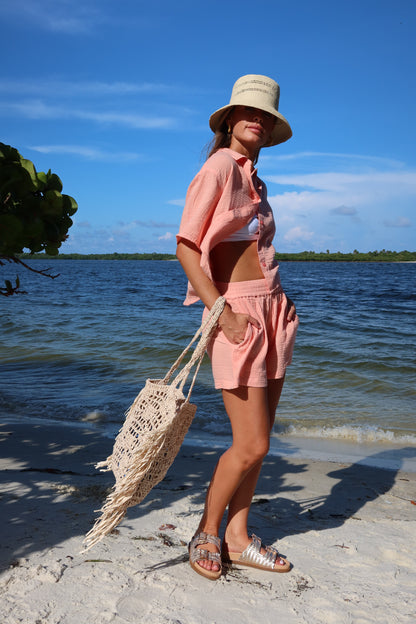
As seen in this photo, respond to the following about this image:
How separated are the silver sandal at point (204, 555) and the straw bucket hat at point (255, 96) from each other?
6.52ft

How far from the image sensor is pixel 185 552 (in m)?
2.69

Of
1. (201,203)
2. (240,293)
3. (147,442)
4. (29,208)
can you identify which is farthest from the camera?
(29,208)

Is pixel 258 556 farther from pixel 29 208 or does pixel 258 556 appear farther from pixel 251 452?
pixel 29 208

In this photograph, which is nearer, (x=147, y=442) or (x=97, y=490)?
(x=147, y=442)

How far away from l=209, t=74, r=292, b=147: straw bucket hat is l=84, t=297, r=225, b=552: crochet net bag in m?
0.90

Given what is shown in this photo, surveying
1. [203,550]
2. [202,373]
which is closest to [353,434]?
[202,373]

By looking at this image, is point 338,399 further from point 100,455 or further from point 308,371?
point 100,455

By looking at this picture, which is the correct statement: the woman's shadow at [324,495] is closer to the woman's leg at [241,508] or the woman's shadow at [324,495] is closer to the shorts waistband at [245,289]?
the woman's leg at [241,508]

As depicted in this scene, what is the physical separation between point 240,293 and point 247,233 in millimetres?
278

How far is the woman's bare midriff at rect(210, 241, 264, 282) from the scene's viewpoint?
2.45m

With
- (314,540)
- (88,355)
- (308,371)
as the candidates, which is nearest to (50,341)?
(88,355)

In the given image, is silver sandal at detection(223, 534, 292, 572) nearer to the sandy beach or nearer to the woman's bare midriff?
the sandy beach

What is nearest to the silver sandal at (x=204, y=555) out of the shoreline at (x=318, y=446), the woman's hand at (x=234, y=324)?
the woman's hand at (x=234, y=324)

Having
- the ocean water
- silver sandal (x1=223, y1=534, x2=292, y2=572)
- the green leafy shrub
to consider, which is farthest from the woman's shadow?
the green leafy shrub
